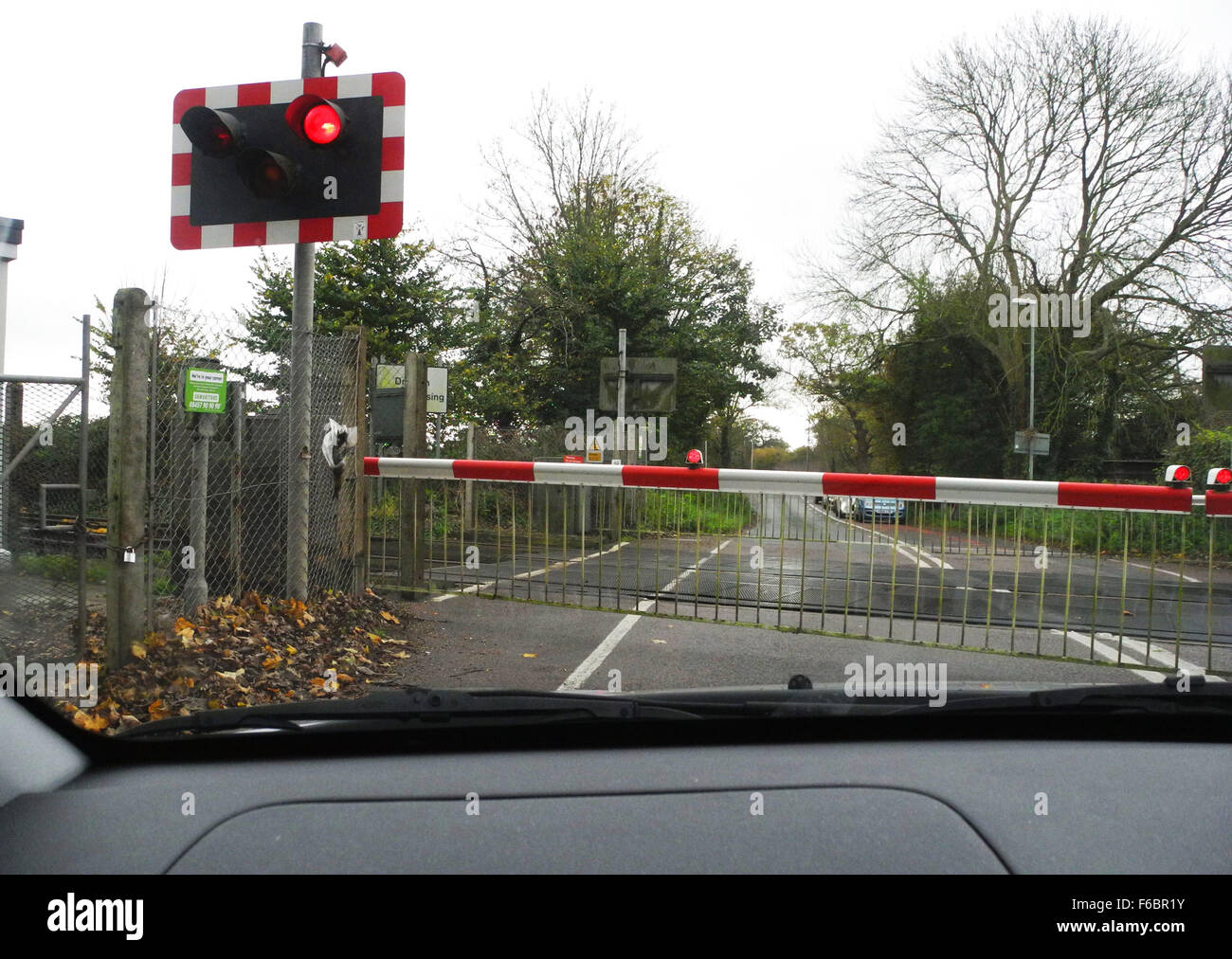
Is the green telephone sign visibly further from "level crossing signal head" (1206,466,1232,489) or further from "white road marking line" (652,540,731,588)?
"level crossing signal head" (1206,466,1232,489)

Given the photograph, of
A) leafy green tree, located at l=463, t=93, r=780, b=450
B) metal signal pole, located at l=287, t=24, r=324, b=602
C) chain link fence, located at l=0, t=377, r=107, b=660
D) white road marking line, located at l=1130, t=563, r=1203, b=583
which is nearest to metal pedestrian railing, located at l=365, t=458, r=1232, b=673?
white road marking line, located at l=1130, t=563, r=1203, b=583

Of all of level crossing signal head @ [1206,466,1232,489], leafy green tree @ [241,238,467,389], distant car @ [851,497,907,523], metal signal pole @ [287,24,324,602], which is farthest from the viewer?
leafy green tree @ [241,238,467,389]

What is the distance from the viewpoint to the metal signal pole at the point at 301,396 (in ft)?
18.5

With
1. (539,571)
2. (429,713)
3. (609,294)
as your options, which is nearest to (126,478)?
(539,571)

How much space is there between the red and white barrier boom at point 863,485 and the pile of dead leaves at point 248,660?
1396mm

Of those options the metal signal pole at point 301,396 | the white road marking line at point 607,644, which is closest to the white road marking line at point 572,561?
the white road marking line at point 607,644

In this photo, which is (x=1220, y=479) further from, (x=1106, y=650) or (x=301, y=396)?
(x=301, y=396)

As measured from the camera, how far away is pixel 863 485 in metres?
5.64

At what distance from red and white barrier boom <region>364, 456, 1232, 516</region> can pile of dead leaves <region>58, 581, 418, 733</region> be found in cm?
140

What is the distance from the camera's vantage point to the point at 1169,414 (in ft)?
83.6

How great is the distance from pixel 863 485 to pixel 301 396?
11.5ft

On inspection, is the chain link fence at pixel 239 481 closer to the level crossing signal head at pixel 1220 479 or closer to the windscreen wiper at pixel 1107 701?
the windscreen wiper at pixel 1107 701

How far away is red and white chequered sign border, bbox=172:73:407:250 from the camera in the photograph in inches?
211
